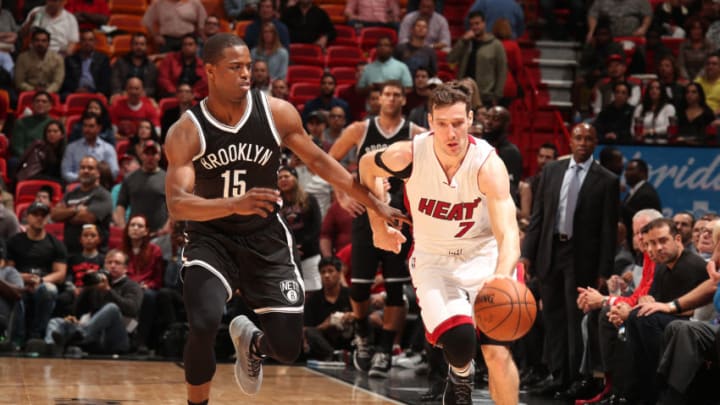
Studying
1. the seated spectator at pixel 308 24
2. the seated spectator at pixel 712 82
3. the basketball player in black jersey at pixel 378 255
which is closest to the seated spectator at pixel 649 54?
the seated spectator at pixel 712 82

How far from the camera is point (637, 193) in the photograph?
34.3 feet

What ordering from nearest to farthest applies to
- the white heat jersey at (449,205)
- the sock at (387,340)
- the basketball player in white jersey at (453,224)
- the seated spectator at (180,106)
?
the basketball player in white jersey at (453,224) → the white heat jersey at (449,205) → the sock at (387,340) → the seated spectator at (180,106)

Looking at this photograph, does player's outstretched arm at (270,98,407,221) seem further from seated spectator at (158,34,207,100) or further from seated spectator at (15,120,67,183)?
seated spectator at (158,34,207,100)

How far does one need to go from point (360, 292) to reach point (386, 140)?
4.31 feet

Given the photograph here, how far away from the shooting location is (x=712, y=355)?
7.18 m

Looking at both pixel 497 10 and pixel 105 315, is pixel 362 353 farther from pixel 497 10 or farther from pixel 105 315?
pixel 497 10

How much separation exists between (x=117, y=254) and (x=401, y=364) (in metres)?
2.87

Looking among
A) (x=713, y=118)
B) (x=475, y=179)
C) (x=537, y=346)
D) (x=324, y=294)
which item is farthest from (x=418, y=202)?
(x=713, y=118)

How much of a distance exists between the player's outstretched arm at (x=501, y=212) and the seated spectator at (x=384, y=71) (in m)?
7.97

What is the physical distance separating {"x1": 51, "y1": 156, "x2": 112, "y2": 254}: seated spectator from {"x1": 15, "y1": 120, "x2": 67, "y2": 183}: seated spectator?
942mm

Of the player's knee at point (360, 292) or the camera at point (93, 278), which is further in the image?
the camera at point (93, 278)

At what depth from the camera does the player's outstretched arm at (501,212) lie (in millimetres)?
5414

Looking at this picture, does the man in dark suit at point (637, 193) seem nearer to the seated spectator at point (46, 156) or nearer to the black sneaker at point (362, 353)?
the black sneaker at point (362, 353)

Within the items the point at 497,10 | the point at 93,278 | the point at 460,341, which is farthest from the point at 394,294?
the point at 497,10
